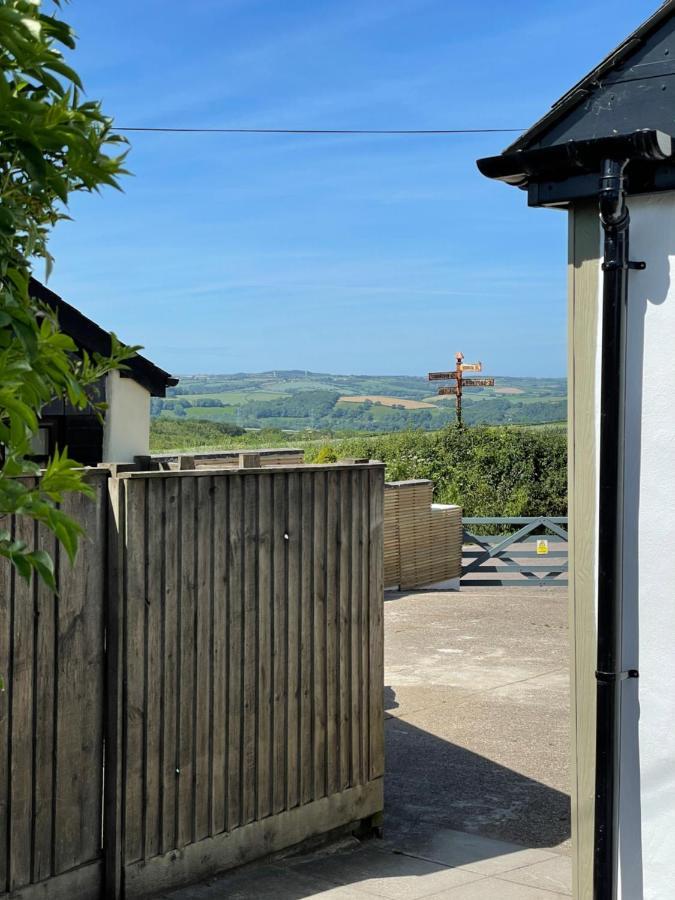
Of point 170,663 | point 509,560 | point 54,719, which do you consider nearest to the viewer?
point 54,719

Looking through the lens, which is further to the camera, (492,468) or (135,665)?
(492,468)

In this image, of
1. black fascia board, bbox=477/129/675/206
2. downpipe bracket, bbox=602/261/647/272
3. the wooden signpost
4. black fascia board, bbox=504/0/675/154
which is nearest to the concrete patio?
downpipe bracket, bbox=602/261/647/272

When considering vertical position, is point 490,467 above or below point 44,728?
above

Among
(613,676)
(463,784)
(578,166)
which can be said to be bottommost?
A: (463,784)

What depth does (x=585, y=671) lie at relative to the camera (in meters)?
4.01

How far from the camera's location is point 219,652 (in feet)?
16.4

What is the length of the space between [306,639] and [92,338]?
5866 millimetres

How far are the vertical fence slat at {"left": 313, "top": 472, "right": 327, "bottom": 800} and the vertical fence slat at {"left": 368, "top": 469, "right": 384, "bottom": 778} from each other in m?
0.37

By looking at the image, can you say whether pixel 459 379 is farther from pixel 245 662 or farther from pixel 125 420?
pixel 245 662

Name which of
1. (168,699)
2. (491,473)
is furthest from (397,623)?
(491,473)

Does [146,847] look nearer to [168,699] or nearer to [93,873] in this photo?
[93,873]

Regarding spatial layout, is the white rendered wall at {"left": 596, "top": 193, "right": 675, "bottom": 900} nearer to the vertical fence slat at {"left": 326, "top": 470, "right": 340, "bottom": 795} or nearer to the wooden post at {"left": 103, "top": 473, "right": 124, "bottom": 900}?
the vertical fence slat at {"left": 326, "top": 470, "right": 340, "bottom": 795}

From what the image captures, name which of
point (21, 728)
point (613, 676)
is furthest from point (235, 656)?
point (613, 676)

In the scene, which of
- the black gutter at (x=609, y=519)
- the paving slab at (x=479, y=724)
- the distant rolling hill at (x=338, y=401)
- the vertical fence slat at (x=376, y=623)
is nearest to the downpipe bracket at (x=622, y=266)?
the black gutter at (x=609, y=519)
